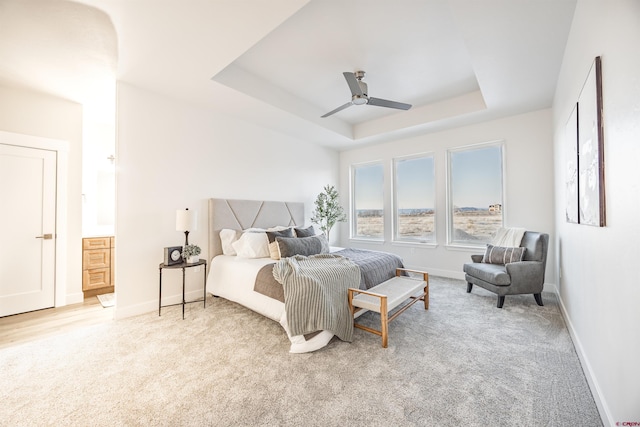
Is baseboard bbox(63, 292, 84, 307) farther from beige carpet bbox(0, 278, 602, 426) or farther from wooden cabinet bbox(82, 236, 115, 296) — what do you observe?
beige carpet bbox(0, 278, 602, 426)

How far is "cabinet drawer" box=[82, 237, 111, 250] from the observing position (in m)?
3.87

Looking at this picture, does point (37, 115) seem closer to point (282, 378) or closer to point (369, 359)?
point (282, 378)

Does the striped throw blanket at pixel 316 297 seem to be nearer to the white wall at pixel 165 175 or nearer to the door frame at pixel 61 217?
the white wall at pixel 165 175

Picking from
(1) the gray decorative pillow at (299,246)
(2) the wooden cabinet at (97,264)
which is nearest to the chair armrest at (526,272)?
(1) the gray decorative pillow at (299,246)

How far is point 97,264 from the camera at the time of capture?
13.0 ft

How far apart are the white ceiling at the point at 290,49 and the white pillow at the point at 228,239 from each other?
192 cm

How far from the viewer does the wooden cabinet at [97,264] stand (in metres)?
3.87

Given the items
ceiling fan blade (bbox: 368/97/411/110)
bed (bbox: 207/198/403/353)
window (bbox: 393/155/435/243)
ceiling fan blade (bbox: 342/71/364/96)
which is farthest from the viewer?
window (bbox: 393/155/435/243)

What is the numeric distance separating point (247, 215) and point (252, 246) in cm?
95

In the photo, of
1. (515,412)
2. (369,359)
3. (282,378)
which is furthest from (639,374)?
(282,378)

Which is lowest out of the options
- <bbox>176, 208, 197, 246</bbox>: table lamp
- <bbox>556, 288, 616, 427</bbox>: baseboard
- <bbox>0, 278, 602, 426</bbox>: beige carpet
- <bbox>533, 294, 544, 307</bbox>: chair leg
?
<bbox>0, 278, 602, 426</bbox>: beige carpet

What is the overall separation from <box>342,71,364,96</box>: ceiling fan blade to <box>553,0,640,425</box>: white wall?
1949 millimetres

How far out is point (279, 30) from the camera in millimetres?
2732

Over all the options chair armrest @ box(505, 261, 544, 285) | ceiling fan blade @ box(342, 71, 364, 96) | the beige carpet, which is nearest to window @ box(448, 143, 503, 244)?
chair armrest @ box(505, 261, 544, 285)
